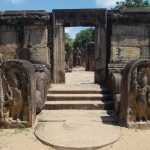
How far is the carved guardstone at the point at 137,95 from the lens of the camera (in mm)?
6297

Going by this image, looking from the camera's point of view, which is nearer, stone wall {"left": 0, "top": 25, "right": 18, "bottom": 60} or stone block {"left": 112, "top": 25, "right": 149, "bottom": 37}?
stone block {"left": 112, "top": 25, "right": 149, "bottom": 37}

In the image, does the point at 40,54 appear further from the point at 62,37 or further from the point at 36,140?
the point at 36,140

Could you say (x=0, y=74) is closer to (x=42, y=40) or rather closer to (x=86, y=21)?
(x=42, y=40)

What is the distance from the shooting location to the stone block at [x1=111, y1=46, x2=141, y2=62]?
29.9ft

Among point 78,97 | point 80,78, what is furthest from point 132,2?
point 78,97

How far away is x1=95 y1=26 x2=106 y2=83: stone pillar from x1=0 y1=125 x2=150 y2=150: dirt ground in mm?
3392

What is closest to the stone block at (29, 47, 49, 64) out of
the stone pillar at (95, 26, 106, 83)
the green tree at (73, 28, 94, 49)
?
the stone pillar at (95, 26, 106, 83)

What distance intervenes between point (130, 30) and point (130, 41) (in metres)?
0.31

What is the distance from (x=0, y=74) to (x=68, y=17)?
11.7 feet

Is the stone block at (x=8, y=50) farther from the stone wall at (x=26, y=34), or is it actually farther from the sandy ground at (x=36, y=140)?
the sandy ground at (x=36, y=140)

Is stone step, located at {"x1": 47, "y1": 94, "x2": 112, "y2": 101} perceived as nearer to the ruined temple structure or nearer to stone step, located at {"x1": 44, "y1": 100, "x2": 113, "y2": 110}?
stone step, located at {"x1": 44, "y1": 100, "x2": 113, "y2": 110}

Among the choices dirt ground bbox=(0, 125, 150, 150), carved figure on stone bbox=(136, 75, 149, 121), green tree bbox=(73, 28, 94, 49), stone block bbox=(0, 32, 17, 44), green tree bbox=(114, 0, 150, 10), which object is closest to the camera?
dirt ground bbox=(0, 125, 150, 150)

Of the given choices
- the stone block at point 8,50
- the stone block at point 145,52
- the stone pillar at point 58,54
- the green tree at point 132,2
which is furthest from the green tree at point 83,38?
the stone block at point 145,52

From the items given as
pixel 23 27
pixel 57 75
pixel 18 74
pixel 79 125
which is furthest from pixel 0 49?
pixel 79 125
